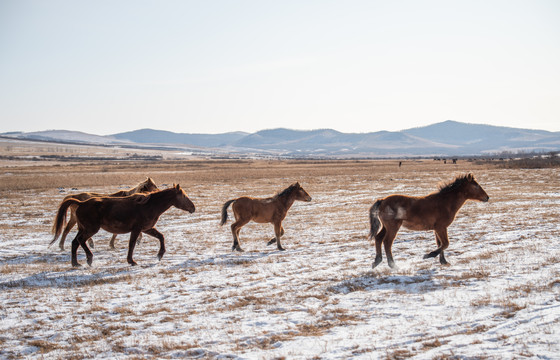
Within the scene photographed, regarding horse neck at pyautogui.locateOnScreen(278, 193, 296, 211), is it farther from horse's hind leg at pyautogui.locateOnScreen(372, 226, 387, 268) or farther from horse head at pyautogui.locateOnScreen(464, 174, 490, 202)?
horse head at pyautogui.locateOnScreen(464, 174, 490, 202)

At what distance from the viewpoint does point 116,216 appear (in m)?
11.6

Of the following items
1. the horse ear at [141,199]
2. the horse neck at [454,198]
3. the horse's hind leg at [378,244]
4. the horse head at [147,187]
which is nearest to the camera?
the horse's hind leg at [378,244]

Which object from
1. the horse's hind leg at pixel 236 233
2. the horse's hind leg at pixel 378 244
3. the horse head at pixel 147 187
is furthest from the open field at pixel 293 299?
the horse head at pixel 147 187

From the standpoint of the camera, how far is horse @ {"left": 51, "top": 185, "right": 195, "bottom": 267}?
11438 millimetres

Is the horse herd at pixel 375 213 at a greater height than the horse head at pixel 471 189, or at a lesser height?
lesser

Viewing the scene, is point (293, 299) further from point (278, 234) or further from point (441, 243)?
point (278, 234)

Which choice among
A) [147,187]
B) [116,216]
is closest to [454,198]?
[116,216]

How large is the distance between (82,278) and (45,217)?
13.4 m

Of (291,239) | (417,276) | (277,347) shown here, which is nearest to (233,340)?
(277,347)

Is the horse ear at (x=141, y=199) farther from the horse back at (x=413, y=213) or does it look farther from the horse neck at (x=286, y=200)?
the horse back at (x=413, y=213)

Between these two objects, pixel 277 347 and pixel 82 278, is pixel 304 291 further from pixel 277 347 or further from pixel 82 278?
pixel 82 278

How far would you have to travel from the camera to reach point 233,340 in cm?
625

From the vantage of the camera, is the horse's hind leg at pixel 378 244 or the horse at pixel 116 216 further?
the horse at pixel 116 216

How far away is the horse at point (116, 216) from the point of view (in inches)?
450
